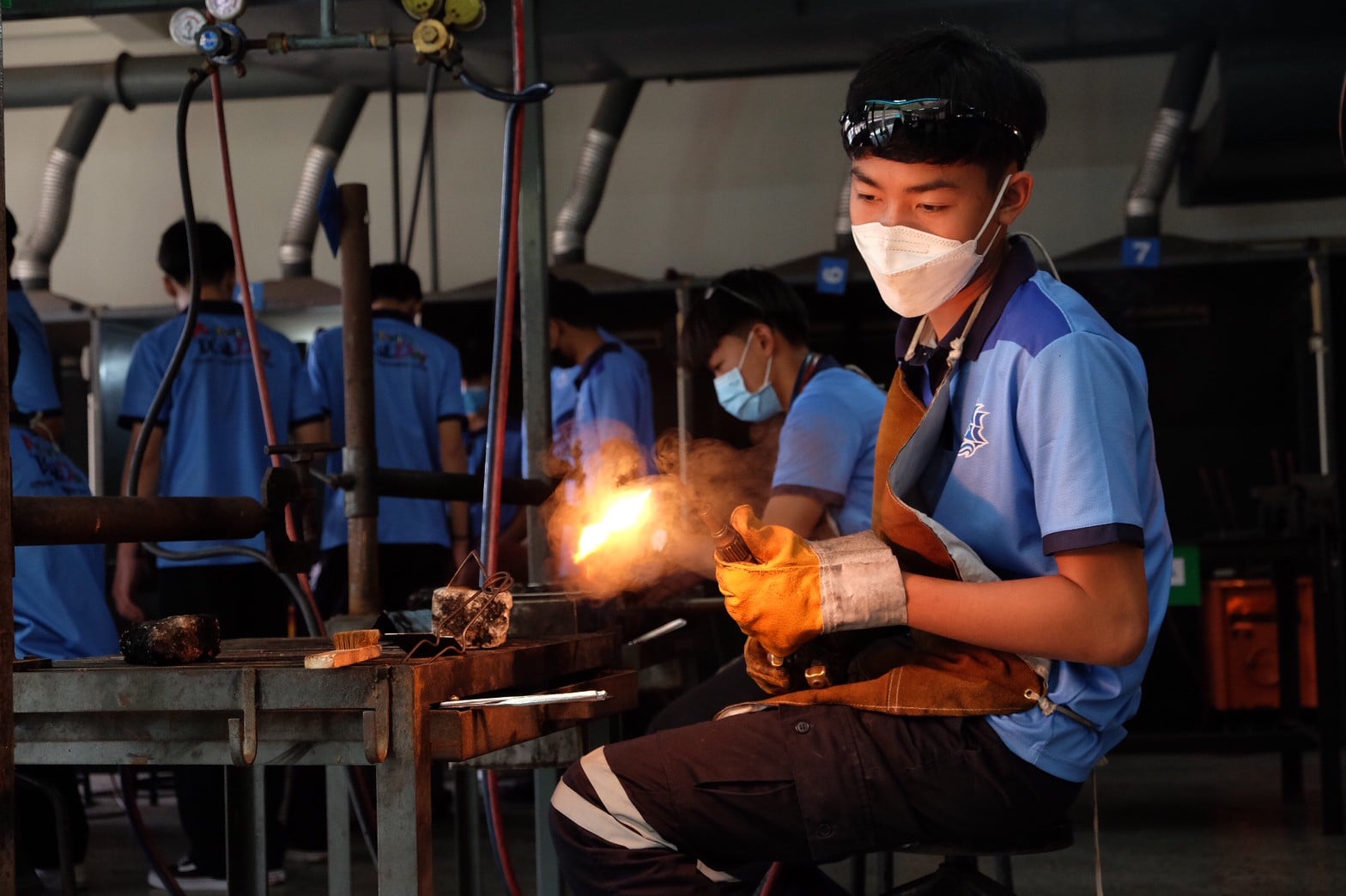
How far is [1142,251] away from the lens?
5539 millimetres

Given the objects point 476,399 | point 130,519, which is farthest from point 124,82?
point 130,519

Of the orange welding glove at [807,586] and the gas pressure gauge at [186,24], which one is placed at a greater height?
the gas pressure gauge at [186,24]

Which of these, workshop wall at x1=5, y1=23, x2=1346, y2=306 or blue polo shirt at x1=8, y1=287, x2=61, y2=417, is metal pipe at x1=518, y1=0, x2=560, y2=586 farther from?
workshop wall at x1=5, y1=23, x2=1346, y2=306

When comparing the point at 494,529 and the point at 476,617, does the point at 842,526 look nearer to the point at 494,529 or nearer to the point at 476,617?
the point at 494,529

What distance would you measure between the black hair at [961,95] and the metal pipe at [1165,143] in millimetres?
4730

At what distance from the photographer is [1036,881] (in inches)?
130

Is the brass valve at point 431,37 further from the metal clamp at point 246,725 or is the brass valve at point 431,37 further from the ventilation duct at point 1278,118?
the ventilation duct at point 1278,118

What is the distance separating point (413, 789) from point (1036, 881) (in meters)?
2.57

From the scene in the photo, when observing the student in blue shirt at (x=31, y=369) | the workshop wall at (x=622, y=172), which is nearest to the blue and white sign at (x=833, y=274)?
the workshop wall at (x=622, y=172)

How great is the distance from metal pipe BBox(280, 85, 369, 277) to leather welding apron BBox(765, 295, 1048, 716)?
525cm

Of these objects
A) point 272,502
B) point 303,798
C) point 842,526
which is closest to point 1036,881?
point 842,526

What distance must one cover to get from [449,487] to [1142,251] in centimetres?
437

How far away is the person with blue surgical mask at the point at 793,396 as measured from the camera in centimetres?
238

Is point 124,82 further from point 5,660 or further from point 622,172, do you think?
point 5,660
